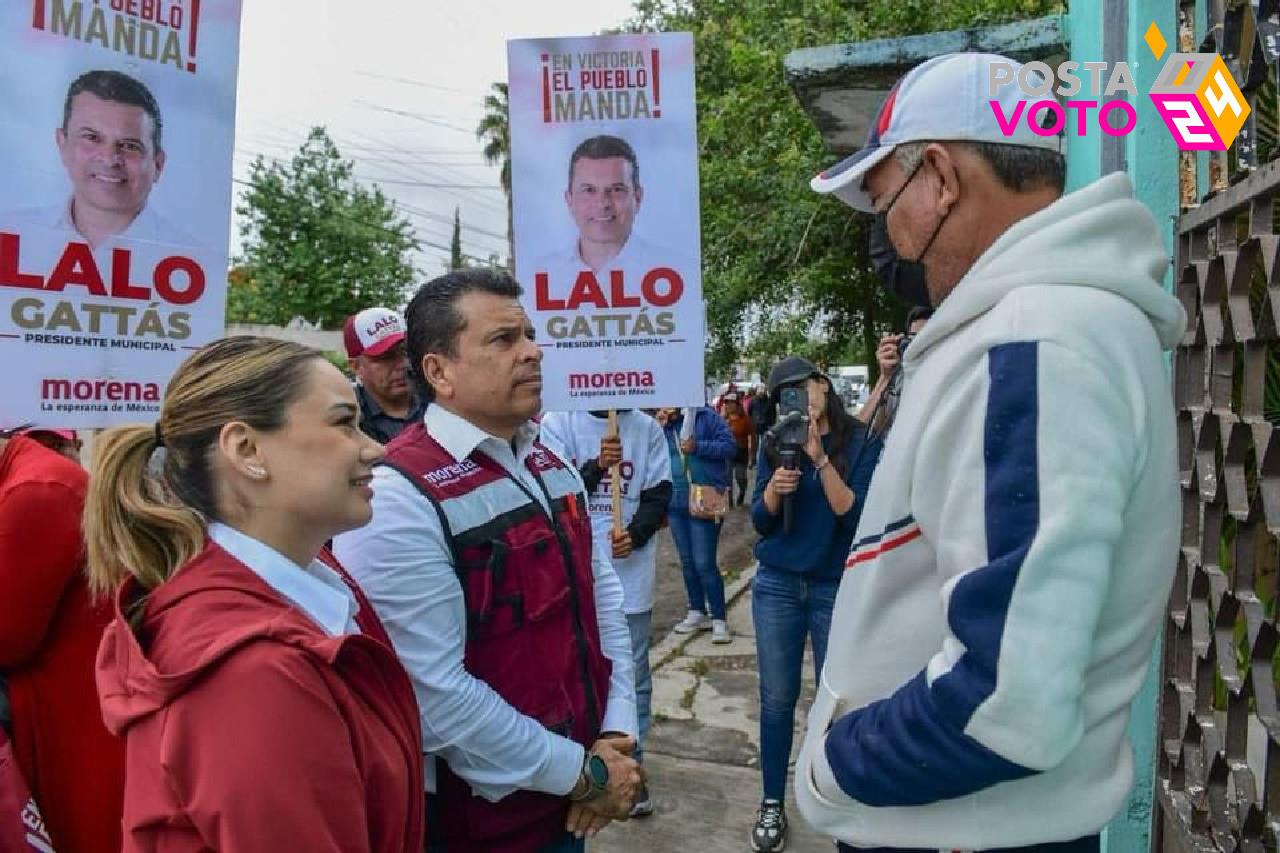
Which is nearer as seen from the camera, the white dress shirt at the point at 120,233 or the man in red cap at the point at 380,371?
the white dress shirt at the point at 120,233

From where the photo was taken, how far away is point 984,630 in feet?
3.85

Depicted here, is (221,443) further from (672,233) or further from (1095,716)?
(672,233)

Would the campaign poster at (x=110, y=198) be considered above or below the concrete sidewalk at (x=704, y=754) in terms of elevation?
above

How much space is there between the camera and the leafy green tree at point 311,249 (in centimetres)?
3012

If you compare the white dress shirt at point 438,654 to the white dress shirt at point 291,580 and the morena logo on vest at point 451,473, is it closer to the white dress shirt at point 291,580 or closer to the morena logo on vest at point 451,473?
the morena logo on vest at point 451,473

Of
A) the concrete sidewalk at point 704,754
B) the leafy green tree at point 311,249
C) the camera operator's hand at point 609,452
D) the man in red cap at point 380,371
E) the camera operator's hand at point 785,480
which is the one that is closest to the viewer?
the camera operator's hand at point 785,480

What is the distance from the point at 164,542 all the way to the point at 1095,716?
4.74 feet

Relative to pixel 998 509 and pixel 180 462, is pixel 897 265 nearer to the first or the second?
pixel 998 509

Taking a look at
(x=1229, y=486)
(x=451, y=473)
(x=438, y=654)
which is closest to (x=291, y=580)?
(x=438, y=654)

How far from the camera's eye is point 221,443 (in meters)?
1.51

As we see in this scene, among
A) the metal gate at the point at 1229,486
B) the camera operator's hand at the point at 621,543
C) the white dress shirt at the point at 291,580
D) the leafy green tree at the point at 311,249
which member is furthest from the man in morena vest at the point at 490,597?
the leafy green tree at the point at 311,249

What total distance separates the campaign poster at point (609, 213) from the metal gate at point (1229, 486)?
1.64 meters

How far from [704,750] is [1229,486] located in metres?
3.22

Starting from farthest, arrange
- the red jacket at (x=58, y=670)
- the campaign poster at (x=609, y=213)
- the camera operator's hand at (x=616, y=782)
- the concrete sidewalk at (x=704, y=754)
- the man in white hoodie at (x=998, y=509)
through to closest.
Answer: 1. the concrete sidewalk at (x=704, y=754)
2. the campaign poster at (x=609, y=213)
3. the camera operator's hand at (x=616, y=782)
4. the red jacket at (x=58, y=670)
5. the man in white hoodie at (x=998, y=509)
